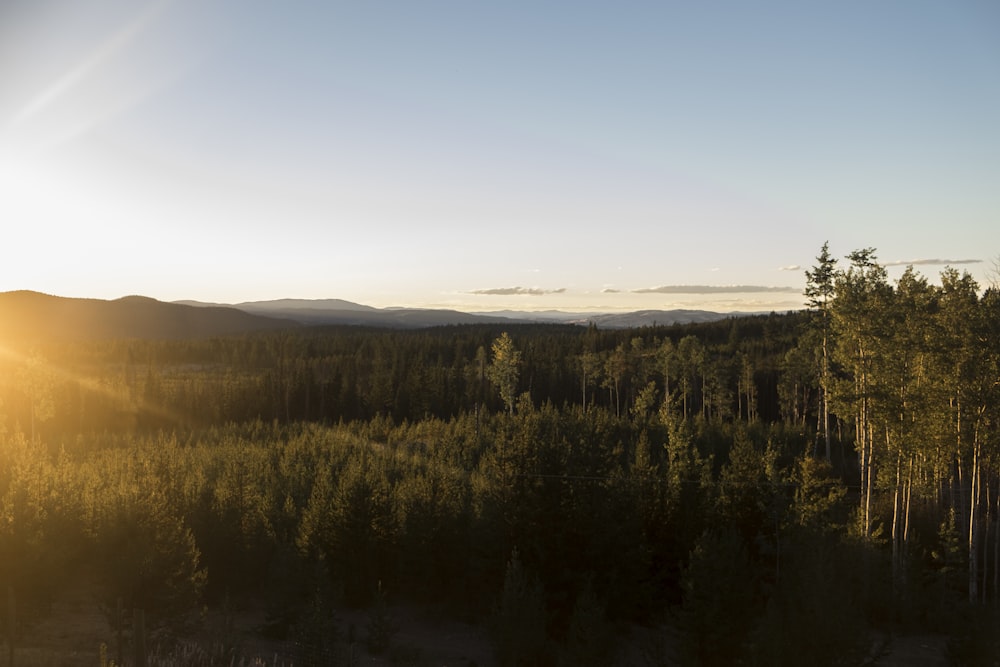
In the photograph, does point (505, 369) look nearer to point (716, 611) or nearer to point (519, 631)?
point (519, 631)

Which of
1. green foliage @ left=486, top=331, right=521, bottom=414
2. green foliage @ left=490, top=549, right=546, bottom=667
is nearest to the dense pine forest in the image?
green foliage @ left=490, top=549, right=546, bottom=667

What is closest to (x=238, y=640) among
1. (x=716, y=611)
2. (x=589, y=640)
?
(x=589, y=640)

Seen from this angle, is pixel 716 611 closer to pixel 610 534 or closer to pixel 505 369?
pixel 610 534

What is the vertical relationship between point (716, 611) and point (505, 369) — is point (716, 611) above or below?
below

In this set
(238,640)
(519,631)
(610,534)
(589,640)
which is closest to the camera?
(589,640)

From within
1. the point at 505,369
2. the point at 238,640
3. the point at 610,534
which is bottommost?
the point at 238,640

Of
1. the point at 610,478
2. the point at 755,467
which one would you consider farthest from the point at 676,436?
the point at 610,478

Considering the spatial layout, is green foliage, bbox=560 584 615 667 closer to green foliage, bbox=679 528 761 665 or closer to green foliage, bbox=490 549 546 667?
green foliage, bbox=490 549 546 667

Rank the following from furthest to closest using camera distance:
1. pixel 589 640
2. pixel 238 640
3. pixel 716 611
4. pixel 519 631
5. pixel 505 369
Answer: pixel 505 369 < pixel 238 640 < pixel 519 631 < pixel 716 611 < pixel 589 640

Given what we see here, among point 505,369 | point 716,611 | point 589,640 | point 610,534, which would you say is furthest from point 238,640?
point 505,369

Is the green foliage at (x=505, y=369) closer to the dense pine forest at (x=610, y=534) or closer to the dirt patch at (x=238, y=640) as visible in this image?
the dense pine forest at (x=610, y=534)

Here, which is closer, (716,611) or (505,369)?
(716,611)

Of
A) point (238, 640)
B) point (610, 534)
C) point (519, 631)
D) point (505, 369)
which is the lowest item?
point (238, 640)

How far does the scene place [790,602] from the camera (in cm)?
1647
